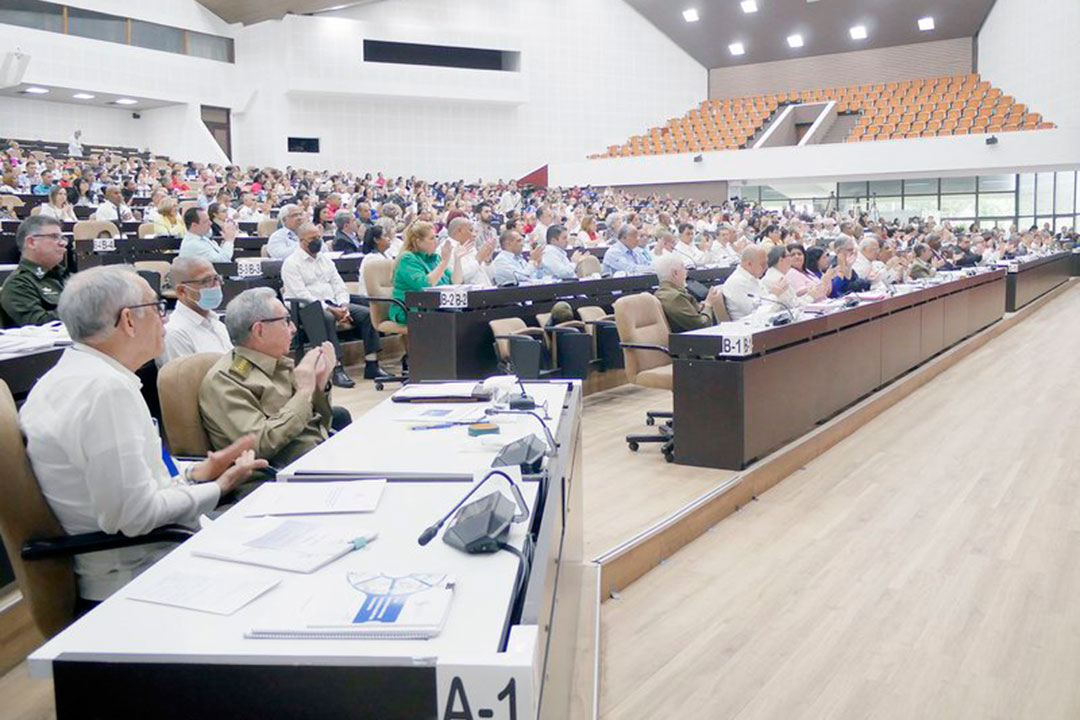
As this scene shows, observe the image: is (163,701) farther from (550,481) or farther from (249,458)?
(249,458)

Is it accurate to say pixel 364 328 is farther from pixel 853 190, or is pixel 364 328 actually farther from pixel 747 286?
pixel 853 190

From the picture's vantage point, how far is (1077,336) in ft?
31.9

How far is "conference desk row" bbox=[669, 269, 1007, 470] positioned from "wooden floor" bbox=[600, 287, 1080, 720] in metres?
0.29

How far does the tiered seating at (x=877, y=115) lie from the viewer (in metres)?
18.4

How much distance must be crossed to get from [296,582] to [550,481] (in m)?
0.67

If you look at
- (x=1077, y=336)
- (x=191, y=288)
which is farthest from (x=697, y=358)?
(x=1077, y=336)

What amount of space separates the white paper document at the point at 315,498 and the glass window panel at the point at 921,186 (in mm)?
20954

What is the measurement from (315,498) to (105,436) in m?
0.44

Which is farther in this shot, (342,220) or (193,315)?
(342,220)

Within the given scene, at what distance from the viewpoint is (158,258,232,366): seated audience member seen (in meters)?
3.49

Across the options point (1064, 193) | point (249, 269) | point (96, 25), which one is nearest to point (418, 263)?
point (249, 269)

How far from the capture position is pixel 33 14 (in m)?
17.2

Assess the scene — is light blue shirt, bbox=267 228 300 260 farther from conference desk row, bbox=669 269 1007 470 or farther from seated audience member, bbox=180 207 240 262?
conference desk row, bbox=669 269 1007 470

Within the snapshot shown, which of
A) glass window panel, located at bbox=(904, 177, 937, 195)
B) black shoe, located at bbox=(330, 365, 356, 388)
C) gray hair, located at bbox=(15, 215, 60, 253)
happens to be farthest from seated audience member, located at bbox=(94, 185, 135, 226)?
glass window panel, located at bbox=(904, 177, 937, 195)
